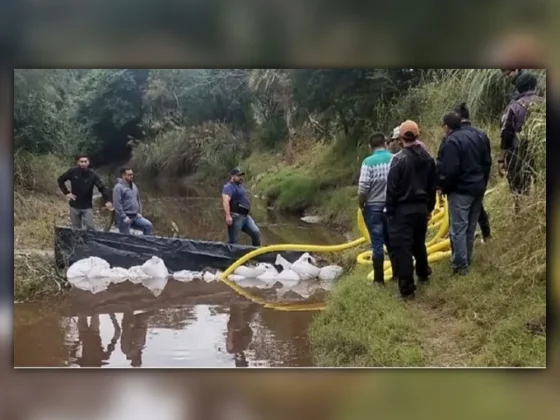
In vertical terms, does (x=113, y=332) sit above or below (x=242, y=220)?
below

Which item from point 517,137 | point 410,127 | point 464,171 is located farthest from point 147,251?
point 517,137

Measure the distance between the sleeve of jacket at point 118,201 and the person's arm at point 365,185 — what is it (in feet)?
2.91

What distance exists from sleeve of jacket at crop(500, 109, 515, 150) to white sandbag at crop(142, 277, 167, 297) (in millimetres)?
1342

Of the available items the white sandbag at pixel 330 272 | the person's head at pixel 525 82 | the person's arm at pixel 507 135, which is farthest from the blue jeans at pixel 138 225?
the person's head at pixel 525 82

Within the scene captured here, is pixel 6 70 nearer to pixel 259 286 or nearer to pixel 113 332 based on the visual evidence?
pixel 113 332

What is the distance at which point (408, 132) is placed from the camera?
9.34ft

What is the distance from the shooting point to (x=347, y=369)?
9.18ft

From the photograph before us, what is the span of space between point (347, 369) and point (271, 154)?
829mm

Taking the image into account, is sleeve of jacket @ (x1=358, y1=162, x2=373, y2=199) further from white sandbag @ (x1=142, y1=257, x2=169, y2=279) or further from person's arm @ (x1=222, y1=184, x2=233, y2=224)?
white sandbag @ (x1=142, y1=257, x2=169, y2=279)

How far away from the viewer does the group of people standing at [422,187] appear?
2844 mm

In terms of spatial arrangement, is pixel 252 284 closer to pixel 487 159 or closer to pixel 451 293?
pixel 451 293

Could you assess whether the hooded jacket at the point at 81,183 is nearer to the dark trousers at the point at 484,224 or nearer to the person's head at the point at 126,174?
the person's head at the point at 126,174

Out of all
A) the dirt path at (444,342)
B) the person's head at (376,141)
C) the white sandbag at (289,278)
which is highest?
the person's head at (376,141)
